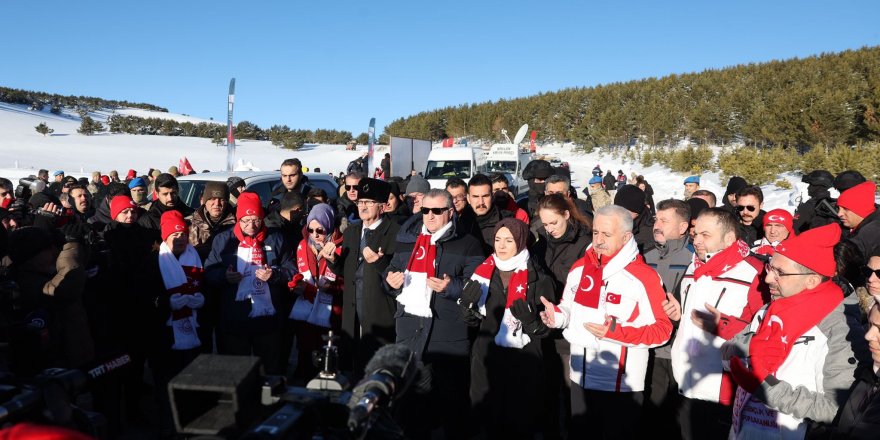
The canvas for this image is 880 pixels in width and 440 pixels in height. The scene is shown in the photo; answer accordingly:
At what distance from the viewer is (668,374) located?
3891 mm

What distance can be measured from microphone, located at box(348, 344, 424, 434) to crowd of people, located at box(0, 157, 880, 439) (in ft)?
4.52

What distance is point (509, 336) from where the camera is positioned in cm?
358

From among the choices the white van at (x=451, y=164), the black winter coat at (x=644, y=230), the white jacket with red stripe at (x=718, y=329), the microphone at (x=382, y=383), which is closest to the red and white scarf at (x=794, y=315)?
the white jacket with red stripe at (x=718, y=329)

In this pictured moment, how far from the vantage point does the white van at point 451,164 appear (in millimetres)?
19766

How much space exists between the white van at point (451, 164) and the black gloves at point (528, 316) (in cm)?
1616

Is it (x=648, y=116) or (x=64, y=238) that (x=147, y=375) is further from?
(x=648, y=116)

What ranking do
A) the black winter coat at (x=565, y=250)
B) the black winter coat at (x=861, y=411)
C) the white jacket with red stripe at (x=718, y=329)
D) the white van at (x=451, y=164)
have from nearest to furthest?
the black winter coat at (x=861, y=411), the white jacket with red stripe at (x=718, y=329), the black winter coat at (x=565, y=250), the white van at (x=451, y=164)

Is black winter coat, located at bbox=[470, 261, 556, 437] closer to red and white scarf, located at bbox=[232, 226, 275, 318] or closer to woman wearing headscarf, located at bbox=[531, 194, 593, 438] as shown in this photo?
woman wearing headscarf, located at bbox=[531, 194, 593, 438]

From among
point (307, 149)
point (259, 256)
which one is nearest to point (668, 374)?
point (259, 256)

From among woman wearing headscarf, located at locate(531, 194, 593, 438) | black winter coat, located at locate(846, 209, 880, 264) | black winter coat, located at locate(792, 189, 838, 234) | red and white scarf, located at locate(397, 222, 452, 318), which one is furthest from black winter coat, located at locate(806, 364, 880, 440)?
black winter coat, located at locate(792, 189, 838, 234)

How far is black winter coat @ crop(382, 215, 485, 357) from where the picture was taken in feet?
12.1

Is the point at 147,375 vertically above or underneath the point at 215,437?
underneath

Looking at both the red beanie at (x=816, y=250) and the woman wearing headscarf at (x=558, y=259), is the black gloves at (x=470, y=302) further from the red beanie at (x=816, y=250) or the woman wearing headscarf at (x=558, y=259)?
the red beanie at (x=816, y=250)

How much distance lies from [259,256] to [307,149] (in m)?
48.2
